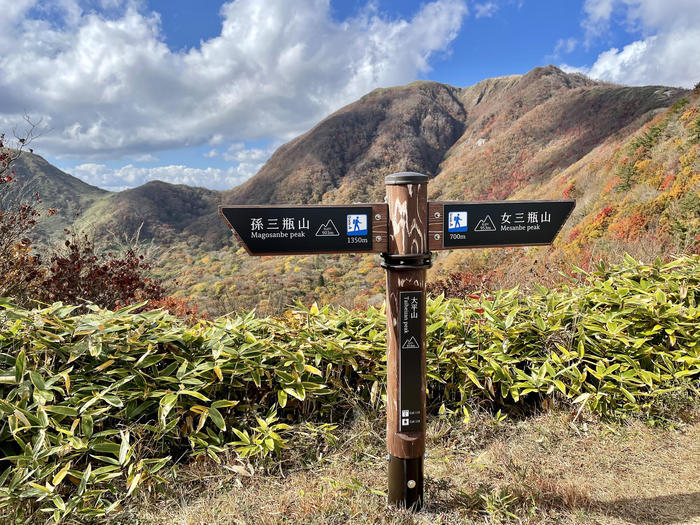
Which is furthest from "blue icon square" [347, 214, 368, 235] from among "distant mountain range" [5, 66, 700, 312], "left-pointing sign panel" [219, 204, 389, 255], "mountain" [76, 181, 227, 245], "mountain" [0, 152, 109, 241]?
"mountain" [0, 152, 109, 241]

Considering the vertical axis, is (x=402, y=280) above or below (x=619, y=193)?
below

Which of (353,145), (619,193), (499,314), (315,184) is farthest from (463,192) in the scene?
(499,314)

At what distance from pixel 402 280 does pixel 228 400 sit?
135 centimetres

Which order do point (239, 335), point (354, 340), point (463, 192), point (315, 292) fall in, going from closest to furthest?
point (239, 335) < point (354, 340) < point (315, 292) < point (463, 192)

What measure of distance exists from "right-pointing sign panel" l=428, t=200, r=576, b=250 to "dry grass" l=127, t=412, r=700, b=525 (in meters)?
1.26

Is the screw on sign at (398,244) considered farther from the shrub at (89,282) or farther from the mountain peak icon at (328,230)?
the shrub at (89,282)

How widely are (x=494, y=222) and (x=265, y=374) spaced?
1.63m

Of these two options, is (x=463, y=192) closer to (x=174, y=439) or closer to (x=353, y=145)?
(x=353, y=145)

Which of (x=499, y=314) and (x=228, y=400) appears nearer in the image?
(x=228, y=400)

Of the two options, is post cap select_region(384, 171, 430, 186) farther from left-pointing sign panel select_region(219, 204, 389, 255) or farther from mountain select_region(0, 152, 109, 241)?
mountain select_region(0, 152, 109, 241)

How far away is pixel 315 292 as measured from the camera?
543 inches

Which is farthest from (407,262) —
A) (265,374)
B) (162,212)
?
(162,212)

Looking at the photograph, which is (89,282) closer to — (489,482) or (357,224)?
(357,224)

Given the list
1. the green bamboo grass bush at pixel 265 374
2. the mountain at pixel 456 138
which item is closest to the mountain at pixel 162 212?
the mountain at pixel 456 138
